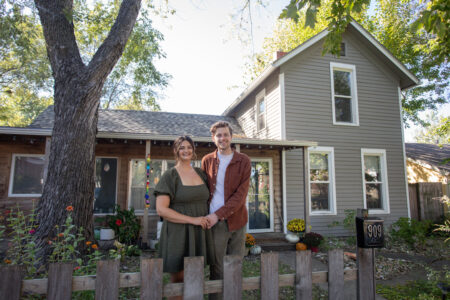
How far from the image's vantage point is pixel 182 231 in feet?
6.46

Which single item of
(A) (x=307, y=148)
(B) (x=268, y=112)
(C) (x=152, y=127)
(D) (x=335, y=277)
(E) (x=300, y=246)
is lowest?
(E) (x=300, y=246)

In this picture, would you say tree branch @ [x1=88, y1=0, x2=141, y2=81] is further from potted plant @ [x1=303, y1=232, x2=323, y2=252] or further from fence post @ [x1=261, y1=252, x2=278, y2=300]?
potted plant @ [x1=303, y1=232, x2=323, y2=252]

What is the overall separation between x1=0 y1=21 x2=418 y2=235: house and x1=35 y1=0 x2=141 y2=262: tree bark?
3169 mm

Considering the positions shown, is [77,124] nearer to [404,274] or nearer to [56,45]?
[56,45]

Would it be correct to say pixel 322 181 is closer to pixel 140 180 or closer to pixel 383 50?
pixel 383 50

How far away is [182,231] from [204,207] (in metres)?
0.24

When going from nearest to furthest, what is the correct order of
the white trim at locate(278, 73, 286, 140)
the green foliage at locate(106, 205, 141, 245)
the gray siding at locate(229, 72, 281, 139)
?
the green foliage at locate(106, 205, 141, 245) → the white trim at locate(278, 73, 286, 140) → the gray siding at locate(229, 72, 281, 139)

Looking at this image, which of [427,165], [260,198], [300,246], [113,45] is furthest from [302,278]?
[427,165]

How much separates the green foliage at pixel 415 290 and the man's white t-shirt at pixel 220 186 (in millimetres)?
3175

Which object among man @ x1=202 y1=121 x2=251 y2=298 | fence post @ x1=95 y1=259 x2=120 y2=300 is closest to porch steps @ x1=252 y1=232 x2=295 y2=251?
man @ x1=202 y1=121 x2=251 y2=298

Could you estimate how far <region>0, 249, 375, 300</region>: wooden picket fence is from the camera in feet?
4.65

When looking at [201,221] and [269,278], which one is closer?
[269,278]

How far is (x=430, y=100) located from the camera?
50.3ft

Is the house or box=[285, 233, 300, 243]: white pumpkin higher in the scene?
the house
